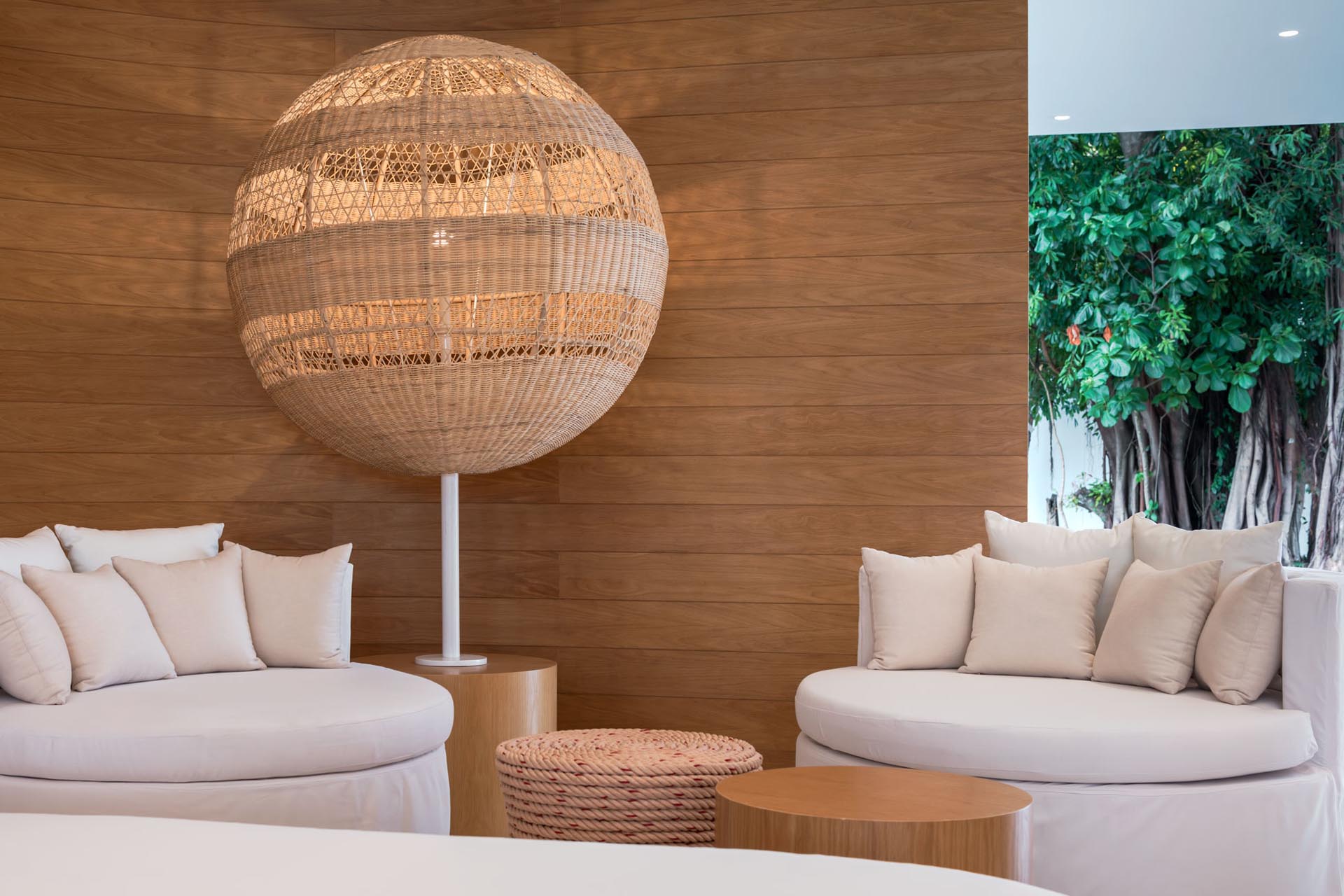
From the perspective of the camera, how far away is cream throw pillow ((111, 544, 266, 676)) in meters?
3.17

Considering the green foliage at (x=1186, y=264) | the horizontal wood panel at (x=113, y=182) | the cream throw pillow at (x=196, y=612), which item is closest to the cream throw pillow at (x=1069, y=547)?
the cream throw pillow at (x=196, y=612)

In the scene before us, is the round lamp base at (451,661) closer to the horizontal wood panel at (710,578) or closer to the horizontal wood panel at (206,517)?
the horizontal wood panel at (710,578)

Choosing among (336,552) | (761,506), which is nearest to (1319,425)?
(761,506)

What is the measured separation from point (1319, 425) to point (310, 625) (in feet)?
19.9

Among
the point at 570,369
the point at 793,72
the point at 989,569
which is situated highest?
the point at 793,72

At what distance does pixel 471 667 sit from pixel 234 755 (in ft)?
3.38

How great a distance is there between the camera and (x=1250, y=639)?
2.77m

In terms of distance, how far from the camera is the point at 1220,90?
473 cm

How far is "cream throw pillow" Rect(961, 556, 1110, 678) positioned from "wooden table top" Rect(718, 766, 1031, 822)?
0.92m

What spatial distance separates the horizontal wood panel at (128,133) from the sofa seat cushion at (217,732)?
2.07 m

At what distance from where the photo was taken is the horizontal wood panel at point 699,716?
406 cm

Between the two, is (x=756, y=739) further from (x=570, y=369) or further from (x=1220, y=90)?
(x=1220, y=90)

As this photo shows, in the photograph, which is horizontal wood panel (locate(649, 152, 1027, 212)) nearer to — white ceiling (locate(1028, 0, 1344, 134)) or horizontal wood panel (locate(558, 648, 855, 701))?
white ceiling (locate(1028, 0, 1344, 134))

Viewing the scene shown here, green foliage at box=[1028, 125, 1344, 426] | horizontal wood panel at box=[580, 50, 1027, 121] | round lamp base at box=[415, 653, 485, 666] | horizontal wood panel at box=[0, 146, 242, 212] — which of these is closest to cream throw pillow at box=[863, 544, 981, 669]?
round lamp base at box=[415, 653, 485, 666]
